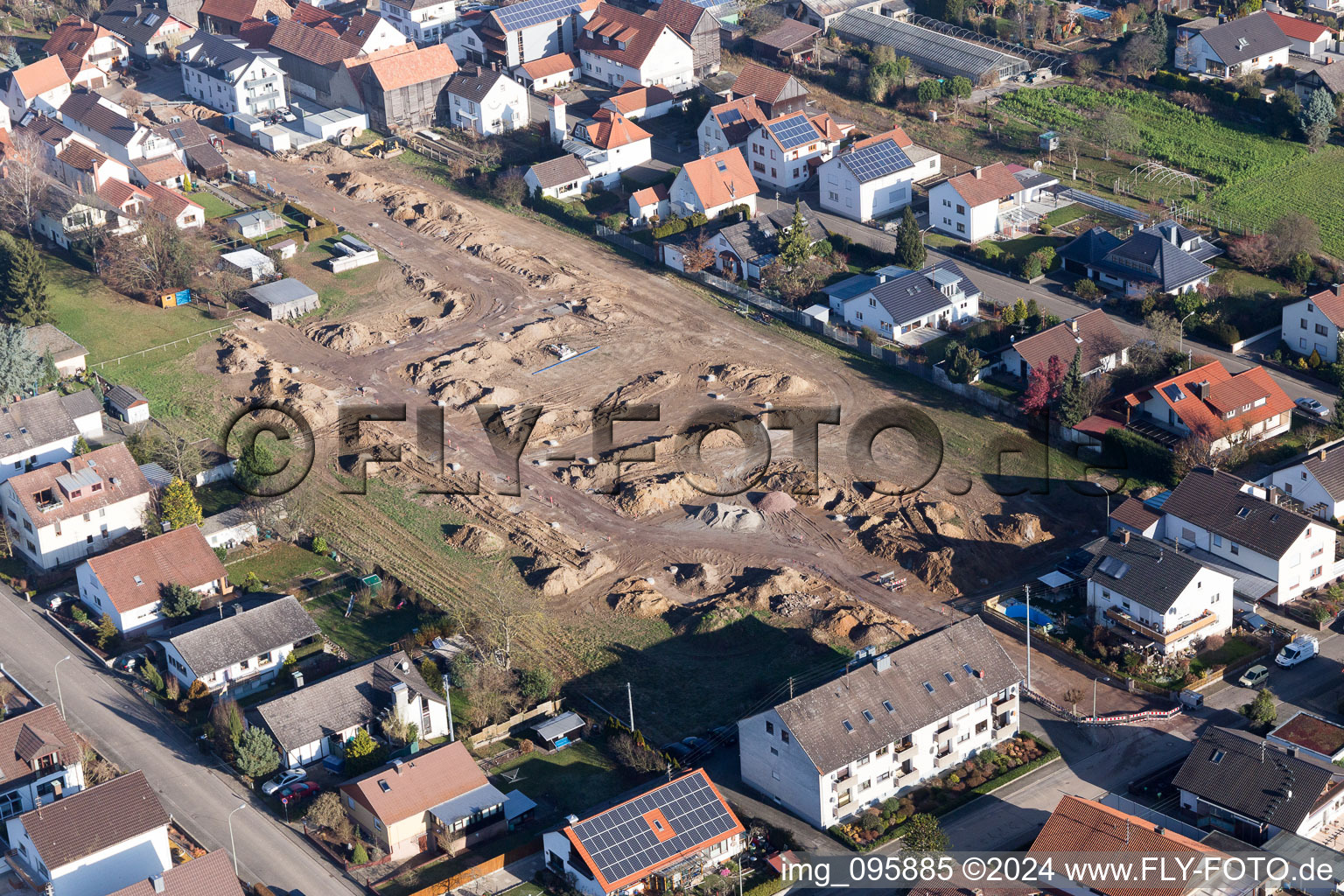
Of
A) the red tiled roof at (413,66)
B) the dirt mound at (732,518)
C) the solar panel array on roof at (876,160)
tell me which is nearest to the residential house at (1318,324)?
the solar panel array on roof at (876,160)

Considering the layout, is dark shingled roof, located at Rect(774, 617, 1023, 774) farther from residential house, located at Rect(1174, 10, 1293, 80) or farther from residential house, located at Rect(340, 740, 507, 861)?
residential house, located at Rect(1174, 10, 1293, 80)

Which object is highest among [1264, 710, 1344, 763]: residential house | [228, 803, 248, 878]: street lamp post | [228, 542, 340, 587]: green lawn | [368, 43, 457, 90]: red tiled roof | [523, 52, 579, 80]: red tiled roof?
[368, 43, 457, 90]: red tiled roof

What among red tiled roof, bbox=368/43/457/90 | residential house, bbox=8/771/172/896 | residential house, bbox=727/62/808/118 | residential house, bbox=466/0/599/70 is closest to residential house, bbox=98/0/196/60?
red tiled roof, bbox=368/43/457/90

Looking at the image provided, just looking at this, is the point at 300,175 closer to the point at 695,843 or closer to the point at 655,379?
the point at 655,379

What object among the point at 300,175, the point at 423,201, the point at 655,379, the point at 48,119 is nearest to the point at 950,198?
the point at 655,379

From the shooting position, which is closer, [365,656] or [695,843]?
[695,843]

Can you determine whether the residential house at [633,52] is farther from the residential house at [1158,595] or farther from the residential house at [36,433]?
the residential house at [1158,595]

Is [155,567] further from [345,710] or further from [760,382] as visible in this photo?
[760,382]
